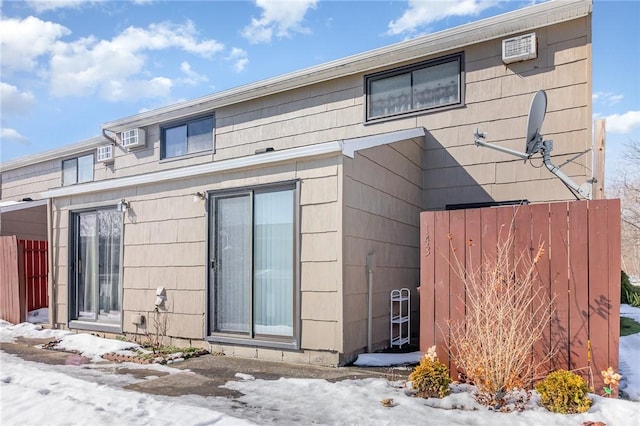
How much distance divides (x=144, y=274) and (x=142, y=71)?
18.5 ft

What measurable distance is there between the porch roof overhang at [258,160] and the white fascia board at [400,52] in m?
1.30

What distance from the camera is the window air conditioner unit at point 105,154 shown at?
11492mm

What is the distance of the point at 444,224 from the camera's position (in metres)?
4.11

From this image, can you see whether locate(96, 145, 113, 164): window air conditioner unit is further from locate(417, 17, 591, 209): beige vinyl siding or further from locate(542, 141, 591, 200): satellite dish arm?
locate(542, 141, 591, 200): satellite dish arm

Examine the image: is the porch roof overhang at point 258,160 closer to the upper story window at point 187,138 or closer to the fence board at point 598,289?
the fence board at point 598,289

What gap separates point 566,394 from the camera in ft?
10.2

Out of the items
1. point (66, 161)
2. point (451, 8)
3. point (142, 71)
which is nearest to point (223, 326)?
point (451, 8)

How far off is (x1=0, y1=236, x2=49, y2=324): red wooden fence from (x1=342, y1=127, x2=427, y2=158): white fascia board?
702cm

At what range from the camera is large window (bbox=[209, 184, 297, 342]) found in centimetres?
527

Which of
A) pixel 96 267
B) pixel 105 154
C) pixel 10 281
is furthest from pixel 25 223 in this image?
pixel 96 267

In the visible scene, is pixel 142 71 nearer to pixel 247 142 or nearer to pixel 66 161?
pixel 247 142

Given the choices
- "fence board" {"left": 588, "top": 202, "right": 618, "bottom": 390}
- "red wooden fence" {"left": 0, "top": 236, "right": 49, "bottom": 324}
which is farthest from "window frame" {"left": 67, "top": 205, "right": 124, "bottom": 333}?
"fence board" {"left": 588, "top": 202, "right": 618, "bottom": 390}

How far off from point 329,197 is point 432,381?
2.21 meters

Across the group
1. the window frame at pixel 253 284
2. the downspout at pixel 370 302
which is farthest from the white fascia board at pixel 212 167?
the downspout at pixel 370 302
